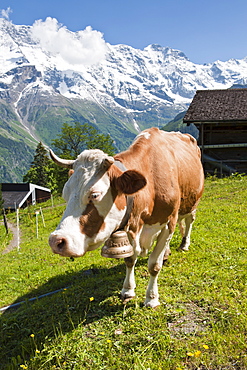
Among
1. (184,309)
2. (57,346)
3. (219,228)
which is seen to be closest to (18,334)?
(57,346)

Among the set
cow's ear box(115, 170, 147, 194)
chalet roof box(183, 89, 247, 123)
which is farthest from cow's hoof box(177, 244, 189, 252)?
chalet roof box(183, 89, 247, 123)

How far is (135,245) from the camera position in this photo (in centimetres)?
440

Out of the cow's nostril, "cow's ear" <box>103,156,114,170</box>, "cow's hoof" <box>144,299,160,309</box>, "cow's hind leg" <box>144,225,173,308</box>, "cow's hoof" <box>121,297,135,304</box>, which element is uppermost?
"cow's ear" <box>103,156,114,170</box>

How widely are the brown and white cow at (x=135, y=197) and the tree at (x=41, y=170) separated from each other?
185 feet

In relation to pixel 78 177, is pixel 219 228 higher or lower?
lower

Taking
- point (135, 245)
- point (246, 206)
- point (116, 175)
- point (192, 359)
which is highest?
point (116, 175)

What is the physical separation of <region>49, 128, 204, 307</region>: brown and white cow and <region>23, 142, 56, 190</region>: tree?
185ft

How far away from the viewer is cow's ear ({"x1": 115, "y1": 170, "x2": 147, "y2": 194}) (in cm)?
357

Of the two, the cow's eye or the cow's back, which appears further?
the cow's back

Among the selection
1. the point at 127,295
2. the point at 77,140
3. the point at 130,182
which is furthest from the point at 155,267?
the point at 77,140

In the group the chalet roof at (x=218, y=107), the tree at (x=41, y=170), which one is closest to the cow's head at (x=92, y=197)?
the chalet roof at (x=218, y=107)

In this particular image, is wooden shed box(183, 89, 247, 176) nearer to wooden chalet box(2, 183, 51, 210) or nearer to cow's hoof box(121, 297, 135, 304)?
cow's hoof box(121, 297, 135, 304)

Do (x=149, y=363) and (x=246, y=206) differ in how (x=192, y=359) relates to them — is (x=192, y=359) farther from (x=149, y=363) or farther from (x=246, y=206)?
(x=246, y=206)

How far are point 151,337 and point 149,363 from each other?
1.48ft
